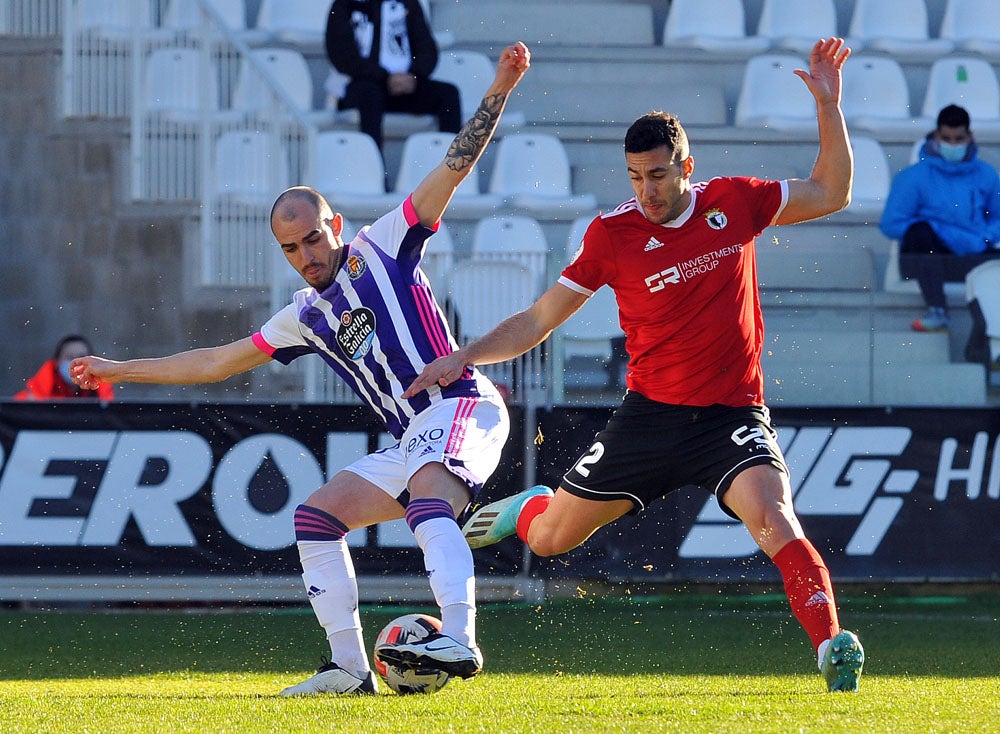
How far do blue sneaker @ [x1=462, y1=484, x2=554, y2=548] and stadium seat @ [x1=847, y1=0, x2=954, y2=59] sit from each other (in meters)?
9.03

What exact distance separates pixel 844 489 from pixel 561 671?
3.24 m

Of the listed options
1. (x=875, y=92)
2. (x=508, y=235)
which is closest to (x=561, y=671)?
(x=508, y=235)

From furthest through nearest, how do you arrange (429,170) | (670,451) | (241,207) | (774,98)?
(774,98) < (429,170) < (241,207) < (670,451)

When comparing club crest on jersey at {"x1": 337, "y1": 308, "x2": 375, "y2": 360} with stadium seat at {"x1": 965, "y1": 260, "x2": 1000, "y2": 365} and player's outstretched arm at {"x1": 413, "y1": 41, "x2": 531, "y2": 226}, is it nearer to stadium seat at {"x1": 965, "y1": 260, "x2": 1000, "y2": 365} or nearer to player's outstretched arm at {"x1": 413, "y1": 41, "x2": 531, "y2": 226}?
player's outstretched arm at {"x1": 413, "y1": 41, "x2": 531, "y2": 226}

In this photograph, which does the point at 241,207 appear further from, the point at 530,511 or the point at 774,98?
the point at 530,511

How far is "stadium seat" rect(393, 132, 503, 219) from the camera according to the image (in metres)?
12.3

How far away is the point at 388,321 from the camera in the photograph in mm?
5738

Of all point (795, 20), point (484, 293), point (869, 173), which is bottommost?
point (484, 293)

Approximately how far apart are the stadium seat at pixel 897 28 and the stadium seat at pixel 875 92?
54 cm

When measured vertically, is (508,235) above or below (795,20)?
below

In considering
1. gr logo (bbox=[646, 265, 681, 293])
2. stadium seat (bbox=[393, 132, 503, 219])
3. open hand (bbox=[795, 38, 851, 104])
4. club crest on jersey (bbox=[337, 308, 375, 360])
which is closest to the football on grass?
club crest on jersey (bbox=[337, 308, 375, 360])

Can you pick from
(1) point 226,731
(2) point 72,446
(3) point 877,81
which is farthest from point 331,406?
(3) point 877,81

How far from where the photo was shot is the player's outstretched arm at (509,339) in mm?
5395

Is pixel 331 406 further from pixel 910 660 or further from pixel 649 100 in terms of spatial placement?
pixel 649 100
